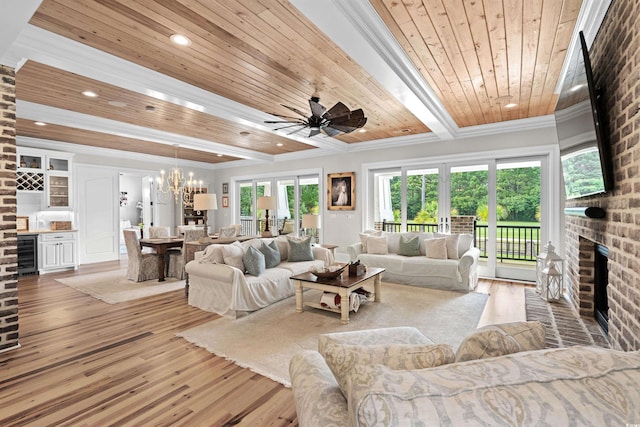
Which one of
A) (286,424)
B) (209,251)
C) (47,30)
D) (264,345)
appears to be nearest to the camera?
(286,424)

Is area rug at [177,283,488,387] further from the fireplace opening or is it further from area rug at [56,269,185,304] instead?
area rug at [56,269,185,304]

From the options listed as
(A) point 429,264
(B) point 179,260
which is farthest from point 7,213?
(A) point 429,264

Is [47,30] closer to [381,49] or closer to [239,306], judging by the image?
[381,49]

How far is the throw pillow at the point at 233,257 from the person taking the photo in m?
3.98

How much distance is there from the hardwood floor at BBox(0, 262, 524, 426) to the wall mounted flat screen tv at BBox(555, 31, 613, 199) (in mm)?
1899

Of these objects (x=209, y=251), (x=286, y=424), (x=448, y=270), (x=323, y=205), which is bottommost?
(x=286, y=424)

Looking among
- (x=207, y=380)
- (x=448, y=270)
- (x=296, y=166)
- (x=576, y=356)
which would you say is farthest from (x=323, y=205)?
(x=576, y=356)

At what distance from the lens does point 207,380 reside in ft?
7.76

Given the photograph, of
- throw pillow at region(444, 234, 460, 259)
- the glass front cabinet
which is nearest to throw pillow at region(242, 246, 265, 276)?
throw pillow at region(444, 234, 460, 259)

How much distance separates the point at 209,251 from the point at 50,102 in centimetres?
295

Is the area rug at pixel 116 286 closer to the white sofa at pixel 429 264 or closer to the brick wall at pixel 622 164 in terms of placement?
the white sofa at pixel 429 264

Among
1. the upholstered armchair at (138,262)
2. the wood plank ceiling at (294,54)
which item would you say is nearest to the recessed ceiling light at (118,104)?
the wood plank ceiling at (294,54)

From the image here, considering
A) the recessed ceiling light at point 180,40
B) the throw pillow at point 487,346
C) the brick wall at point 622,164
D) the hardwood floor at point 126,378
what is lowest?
the hardwood floor at point 126,378

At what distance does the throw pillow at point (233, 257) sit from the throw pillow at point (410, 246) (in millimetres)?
2950
